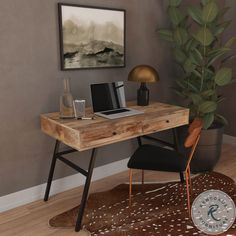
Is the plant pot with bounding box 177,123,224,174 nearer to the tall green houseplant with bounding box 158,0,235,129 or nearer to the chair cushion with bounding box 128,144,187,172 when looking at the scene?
the tall green houseplant with bounding box 158,0,235,129

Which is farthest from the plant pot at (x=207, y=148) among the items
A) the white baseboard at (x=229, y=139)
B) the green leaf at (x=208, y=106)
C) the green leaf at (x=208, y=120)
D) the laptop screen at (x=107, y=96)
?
the white baseboard at (x=229, y=139)

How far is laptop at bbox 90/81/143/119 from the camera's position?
241cm

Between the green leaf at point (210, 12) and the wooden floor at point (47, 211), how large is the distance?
1507mm

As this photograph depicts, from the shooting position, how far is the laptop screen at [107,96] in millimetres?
2445

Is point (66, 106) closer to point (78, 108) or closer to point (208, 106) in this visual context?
point (78, 108)

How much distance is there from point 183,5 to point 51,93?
76.0 inches

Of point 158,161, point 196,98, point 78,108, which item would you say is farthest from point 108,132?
point 196,98

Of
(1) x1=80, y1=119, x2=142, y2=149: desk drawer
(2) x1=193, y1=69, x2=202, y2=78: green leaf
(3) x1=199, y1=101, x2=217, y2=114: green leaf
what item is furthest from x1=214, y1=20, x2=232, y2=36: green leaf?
(1) x1=80, y1=119, x2=142, y2=149: desk drawer

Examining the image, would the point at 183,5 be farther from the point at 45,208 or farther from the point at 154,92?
the point at 45,208

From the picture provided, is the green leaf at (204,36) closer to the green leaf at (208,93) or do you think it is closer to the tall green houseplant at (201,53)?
the tall green houseplant at (201,53)

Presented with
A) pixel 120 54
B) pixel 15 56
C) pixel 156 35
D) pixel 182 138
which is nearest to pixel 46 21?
pixel 15 56

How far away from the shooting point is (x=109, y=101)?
2529 millimetres

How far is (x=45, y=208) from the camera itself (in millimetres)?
2438

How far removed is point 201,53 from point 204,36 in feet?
0.73
